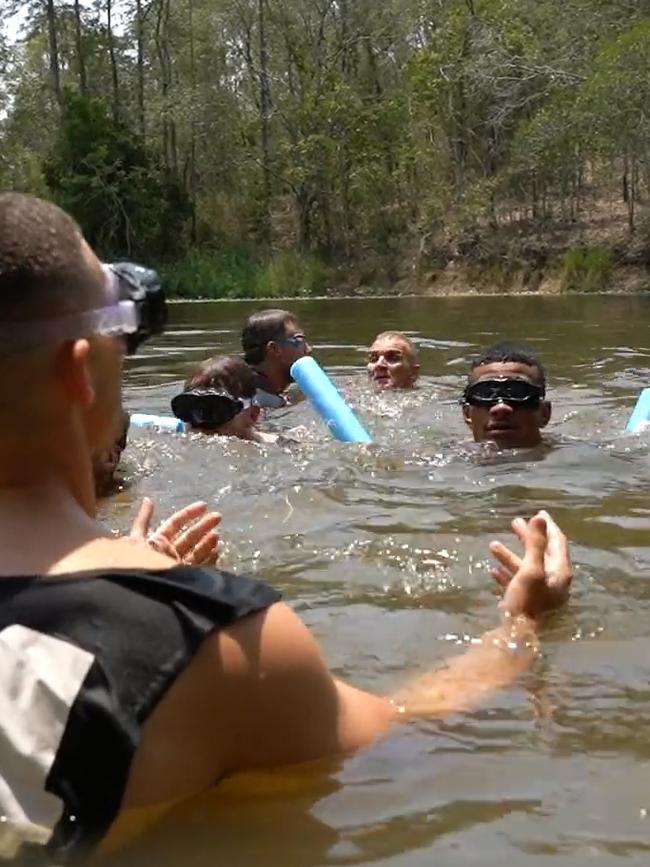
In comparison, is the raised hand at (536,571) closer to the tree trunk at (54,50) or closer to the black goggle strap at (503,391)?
the black goggle strap at (503,391)

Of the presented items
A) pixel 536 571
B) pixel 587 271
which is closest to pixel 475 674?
pixel 536 571

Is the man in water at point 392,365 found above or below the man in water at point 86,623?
below

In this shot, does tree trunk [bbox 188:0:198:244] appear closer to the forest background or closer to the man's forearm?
the forest background

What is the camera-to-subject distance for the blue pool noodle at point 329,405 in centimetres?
662

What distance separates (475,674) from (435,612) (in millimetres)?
780

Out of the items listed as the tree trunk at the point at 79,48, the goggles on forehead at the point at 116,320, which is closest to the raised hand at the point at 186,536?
the goggles on forehead at the point at 116,320

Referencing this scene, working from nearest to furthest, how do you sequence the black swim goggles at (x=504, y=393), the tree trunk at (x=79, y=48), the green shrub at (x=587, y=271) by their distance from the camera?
the black swim goggles at (x=504, y=393) < the green shrub at (x=587, y=271) < the tree trunk at (x=79, y=48)

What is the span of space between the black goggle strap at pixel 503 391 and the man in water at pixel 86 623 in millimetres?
4504

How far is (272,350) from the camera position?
8.62m

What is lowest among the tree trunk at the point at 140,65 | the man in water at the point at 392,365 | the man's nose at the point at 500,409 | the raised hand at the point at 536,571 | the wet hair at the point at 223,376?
the man in water at the point at 392,365

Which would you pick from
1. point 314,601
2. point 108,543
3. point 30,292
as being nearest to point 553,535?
point 314,601

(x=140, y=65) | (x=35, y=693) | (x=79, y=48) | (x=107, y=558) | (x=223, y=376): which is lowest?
(x=223, y=376)

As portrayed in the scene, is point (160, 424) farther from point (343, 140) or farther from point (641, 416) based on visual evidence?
point (343, 140)

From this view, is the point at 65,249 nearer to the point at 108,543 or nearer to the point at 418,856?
the point at 108,543
